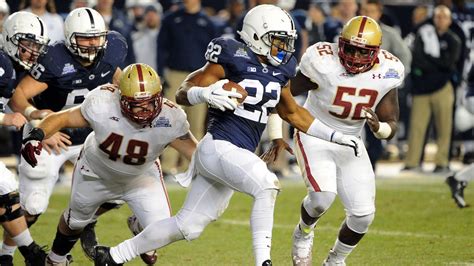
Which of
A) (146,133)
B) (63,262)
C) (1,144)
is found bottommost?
(1,144)

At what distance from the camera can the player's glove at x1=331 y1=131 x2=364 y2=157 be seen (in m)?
5.89

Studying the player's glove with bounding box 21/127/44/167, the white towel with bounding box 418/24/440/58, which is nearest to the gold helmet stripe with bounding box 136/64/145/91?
the player's glove with bounding box 21/127/44/167

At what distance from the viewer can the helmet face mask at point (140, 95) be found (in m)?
5.58

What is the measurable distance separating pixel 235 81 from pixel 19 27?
6.02 feet

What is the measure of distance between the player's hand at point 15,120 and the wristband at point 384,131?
203 cm

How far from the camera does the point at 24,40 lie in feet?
22.5

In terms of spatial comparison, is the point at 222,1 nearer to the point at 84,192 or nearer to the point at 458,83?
the point at 458,83

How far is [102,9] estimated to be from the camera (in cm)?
1089

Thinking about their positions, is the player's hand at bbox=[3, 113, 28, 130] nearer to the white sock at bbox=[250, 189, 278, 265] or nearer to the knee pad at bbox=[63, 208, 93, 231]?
the knee pad at bbox=[63, 208, 93, 231]

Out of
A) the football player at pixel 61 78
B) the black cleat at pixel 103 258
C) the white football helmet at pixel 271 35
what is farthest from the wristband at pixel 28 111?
the white football helmet at pixel 271 35

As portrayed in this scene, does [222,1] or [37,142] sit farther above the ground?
[37,142]

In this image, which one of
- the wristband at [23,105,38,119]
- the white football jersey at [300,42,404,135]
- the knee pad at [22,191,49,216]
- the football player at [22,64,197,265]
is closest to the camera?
the football player at [22,64,197,265]

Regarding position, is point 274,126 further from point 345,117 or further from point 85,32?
point 85,32

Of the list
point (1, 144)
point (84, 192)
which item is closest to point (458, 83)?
point (1, 144)
